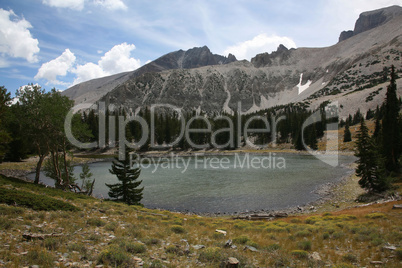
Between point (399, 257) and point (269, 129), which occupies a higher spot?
point (269, 129)

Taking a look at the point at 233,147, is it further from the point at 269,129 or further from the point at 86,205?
the point at 86,205

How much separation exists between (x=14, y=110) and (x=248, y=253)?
29045 millimetres

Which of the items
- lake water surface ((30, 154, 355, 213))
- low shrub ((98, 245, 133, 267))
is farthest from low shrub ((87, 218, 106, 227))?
lake water surface ((30, 154, 355, 213))

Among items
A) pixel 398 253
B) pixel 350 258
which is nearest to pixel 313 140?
pixel 398 253

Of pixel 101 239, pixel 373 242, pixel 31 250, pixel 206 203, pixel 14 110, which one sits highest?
pixel 14 110

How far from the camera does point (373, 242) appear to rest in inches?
480

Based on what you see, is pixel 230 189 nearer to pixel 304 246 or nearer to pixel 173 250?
pixel 304 246

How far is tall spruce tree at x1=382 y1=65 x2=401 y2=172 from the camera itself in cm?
3881

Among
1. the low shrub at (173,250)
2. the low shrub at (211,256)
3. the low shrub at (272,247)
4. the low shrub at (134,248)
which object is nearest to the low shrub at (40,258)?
the low shrub at (134,248)

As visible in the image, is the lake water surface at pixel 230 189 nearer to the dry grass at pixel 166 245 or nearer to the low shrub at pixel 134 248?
the dry grass at pixel 166 245

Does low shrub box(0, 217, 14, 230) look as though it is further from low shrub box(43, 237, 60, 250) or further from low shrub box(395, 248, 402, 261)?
low shrub box(395, 248, 402, 261)

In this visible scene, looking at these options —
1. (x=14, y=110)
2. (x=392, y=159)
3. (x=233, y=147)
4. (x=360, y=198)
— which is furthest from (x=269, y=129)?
(x=14, y=110)

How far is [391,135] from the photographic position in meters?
38.8

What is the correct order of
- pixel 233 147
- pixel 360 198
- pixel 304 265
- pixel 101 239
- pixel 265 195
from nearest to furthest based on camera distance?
pixel 304 265 → pixel 101 239 → pixel 360 198 → pixel 265 195 → pixel 233 147
